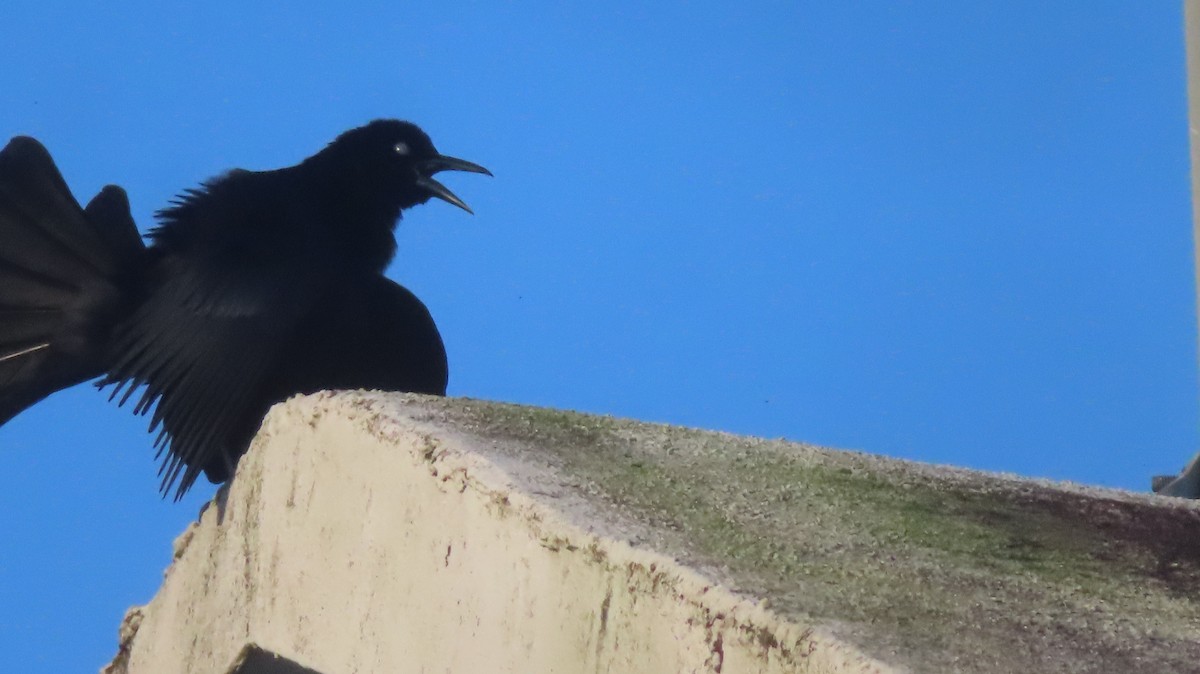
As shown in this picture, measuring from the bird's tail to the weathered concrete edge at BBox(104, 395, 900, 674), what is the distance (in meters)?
1.14

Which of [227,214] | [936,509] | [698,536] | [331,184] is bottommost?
[698,536]

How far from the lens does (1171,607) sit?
1440 millimetres

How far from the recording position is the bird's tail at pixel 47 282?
9.74 ft

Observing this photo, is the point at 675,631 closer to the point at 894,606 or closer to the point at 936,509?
the point at 894,606

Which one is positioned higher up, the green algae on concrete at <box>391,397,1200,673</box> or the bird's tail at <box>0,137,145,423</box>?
the bird's tail at <box>0,137,145,423</box>

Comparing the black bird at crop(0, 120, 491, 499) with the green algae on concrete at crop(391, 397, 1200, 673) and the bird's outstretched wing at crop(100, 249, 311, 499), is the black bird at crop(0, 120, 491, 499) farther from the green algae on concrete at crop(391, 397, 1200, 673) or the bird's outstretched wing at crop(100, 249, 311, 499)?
the green algae on concrete at crop(391, 397, 1200, 673)

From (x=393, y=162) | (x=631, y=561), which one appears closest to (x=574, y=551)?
(x=631, y=561)

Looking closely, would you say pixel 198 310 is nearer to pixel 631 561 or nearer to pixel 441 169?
pixel 441 169

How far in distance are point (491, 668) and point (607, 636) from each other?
0.68 ft

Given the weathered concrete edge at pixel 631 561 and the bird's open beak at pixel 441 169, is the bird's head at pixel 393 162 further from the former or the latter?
the weathered concrete edge at pixel 631 561

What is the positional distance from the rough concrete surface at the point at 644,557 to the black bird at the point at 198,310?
2.44 ft

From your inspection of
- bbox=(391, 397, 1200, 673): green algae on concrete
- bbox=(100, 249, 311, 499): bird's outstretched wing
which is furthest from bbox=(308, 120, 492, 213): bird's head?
bbox=(391, 397, 1200, 673): green algae on concrete

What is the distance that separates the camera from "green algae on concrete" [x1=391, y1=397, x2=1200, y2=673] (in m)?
1.19

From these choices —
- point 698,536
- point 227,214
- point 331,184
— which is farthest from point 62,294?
point 698,536
